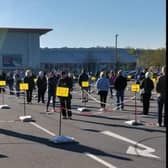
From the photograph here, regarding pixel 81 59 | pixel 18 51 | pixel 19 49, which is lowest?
pixel 81 59

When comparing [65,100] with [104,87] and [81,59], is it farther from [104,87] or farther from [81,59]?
[81,59]

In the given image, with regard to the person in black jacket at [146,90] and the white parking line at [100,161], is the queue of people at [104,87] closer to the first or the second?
the person in black jacket at [146,90]

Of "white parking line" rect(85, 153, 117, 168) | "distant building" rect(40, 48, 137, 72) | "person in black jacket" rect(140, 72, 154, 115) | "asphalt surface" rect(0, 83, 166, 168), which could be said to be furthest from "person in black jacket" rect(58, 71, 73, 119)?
"distant building" rect(40, 48, 137, 72)

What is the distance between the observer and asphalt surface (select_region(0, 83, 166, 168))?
993 centimetres

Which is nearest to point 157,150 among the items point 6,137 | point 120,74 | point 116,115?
point 6,137

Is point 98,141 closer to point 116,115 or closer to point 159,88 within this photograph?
point 159,88

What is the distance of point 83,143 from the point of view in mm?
12414

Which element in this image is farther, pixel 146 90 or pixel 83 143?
pixel 146 90

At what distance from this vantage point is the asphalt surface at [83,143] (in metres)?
9.93

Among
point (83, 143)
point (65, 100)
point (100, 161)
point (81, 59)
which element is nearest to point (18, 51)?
point (81, 59)

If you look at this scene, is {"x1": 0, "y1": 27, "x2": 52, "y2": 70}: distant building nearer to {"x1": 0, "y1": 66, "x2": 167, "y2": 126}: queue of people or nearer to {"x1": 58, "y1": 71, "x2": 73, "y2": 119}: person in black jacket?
{"x1": 0, "y1": 66, "x2": 167, "y2": 126}: queue of people

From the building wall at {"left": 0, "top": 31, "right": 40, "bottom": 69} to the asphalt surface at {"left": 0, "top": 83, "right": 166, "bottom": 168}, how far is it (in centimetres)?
6255

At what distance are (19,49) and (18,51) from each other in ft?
1.19

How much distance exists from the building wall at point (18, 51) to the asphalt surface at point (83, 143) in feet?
205
